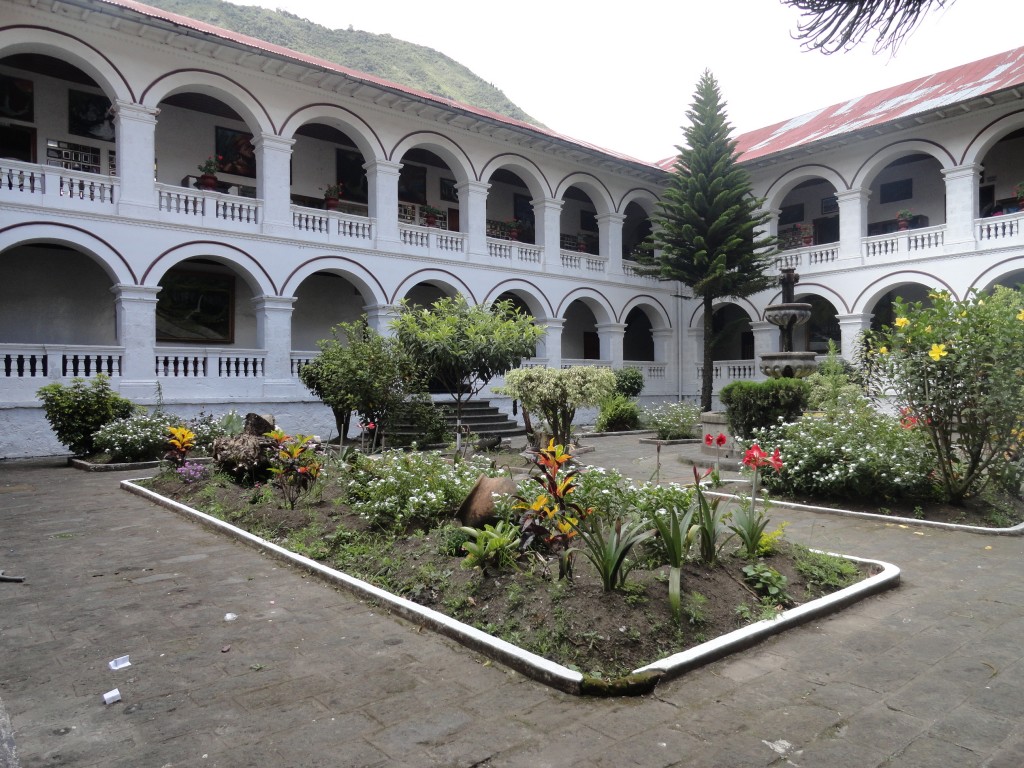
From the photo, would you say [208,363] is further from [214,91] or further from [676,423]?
Result: [676,423]

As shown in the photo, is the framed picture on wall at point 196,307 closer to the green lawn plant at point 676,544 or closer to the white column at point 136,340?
the white column at point 136,340

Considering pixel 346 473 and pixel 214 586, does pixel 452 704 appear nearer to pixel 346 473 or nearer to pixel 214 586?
pixel 214 586

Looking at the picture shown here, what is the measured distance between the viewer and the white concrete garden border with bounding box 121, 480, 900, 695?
10.5 feet

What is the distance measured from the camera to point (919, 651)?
12.0 ft

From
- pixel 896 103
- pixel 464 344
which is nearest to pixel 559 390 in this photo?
pixel 464 344

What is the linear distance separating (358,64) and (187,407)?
5714cm

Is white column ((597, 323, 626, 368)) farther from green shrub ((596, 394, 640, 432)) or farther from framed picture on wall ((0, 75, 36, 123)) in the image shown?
framed picture on wall ((0, 75, 36, 123))

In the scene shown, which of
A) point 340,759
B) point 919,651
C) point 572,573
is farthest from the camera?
point 572,573

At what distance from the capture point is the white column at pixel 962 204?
57.9 feet

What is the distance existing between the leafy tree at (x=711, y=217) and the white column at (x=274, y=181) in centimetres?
1007

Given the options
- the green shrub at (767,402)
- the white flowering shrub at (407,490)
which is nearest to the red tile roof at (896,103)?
the green shrub at (767,402)

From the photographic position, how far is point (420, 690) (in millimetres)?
3188

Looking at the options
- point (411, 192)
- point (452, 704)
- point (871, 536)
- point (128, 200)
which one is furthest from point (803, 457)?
point (411, 192)

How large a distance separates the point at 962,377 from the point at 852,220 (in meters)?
15.0
